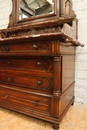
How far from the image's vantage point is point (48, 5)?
1.38 metres

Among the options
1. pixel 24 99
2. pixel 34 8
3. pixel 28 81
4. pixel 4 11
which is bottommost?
pixel 24 99

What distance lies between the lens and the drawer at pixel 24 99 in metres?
1.00

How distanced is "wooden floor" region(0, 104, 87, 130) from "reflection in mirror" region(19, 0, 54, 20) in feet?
4.05

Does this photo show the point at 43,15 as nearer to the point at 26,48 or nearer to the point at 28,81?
the point at 26,48

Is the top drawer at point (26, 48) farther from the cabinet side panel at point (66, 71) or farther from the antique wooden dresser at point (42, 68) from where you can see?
the cabinet side panel at point (66, 71)

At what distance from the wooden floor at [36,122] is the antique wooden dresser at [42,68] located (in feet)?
0.29

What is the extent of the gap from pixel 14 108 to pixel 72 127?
1.97 ft

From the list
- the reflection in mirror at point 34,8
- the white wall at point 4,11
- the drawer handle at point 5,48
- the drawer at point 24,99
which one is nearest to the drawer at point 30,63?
the drawer handle at point 5,48

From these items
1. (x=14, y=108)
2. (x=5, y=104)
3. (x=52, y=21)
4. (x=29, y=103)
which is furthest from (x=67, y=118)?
(x=52, y=21)

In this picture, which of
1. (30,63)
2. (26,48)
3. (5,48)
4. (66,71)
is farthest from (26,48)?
(66,71)

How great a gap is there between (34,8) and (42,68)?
0.92 m

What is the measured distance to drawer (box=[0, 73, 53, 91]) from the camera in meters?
0.98

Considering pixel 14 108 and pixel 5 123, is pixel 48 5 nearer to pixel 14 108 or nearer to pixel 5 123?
pixel 14 108

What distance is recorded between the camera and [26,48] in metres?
1.00
